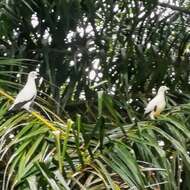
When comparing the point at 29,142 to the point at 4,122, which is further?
the point at 4,122

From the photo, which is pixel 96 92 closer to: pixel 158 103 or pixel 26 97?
pixel 158 103

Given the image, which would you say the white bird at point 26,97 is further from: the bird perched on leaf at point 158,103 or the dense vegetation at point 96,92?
the bird perched on leaf at point 158,103

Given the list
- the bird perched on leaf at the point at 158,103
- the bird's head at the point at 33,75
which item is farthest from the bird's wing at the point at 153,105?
the bird's head at the point at 33,75

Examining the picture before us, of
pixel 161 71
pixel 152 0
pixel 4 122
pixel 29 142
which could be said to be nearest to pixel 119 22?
pixel 152 0

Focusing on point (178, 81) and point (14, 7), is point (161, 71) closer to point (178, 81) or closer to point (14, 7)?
point (178, 81)

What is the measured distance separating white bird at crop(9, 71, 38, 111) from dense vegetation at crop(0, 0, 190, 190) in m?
0.03

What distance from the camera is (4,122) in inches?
68.2

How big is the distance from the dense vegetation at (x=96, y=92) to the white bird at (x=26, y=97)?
28mm

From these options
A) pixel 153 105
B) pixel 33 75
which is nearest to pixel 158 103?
pixel 153 105

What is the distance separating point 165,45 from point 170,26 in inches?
6.8

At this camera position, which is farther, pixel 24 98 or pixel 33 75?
pixel 33 75

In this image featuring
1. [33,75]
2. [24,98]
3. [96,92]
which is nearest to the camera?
[24,98]

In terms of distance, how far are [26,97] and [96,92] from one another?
63 cm

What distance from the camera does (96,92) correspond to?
252 cm
